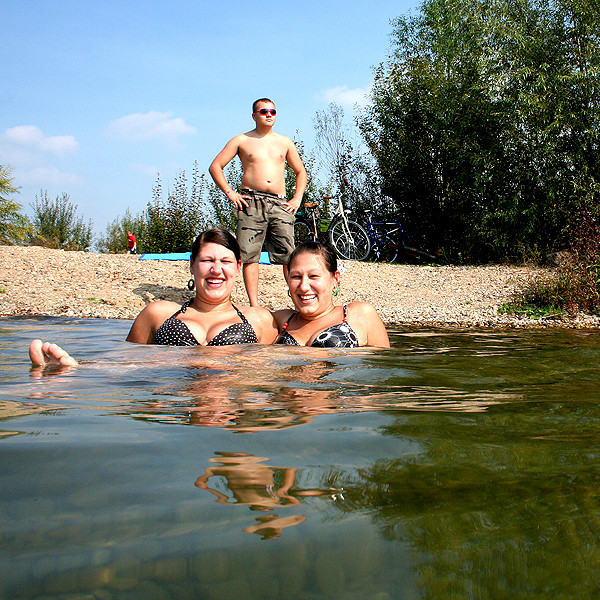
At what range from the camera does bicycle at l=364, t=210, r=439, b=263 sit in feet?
50.8

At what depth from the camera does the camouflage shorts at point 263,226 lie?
6555 mm

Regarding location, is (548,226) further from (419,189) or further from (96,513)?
(96,513)

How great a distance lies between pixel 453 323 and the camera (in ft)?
25.3

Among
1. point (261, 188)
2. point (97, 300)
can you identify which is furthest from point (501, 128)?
point (97, 300)

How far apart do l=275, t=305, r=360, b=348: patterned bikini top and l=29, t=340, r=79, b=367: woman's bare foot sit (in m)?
1.48

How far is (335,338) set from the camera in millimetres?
3963

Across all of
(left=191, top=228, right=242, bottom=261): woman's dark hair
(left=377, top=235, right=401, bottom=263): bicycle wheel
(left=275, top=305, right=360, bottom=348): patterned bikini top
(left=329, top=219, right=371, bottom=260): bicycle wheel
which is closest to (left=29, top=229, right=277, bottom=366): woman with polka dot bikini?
(left=191, top=228, right=242, bottom=261): woman's dark hair

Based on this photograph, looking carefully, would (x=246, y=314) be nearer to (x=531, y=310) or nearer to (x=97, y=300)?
(x=97, y=300)

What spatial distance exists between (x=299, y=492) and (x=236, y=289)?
8812mm

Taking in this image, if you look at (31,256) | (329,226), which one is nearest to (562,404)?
(31,256)

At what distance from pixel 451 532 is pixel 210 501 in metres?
0.46

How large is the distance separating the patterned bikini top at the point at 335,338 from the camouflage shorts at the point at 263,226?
2.55m

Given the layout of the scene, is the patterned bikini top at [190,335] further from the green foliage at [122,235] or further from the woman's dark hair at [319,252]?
the green foliage at [122,235]

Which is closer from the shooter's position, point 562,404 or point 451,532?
Answer: point 451,532
